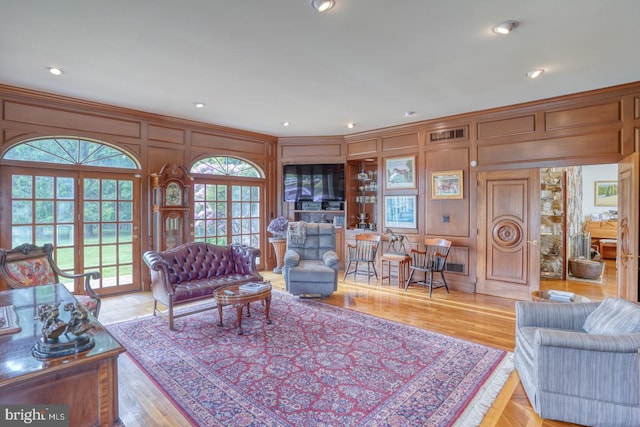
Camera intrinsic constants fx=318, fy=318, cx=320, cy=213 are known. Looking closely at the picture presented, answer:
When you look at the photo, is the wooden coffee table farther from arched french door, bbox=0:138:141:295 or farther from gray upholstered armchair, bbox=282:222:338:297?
arched french door, bbox=0:138:141:295

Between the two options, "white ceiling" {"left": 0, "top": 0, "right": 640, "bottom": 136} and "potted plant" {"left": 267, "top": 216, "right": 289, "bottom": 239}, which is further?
"potted plant" {"left": 267, "top": 216, "right": 289, "bottom": 239}

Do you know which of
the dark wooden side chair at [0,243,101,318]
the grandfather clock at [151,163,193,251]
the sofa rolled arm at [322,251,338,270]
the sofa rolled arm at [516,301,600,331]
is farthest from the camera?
the grandfather clock at [151,163,193,251]

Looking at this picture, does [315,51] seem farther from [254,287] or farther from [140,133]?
[140,133]

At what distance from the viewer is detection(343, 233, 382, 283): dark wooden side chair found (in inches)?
235

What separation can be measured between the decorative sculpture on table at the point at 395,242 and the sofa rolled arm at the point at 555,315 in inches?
126

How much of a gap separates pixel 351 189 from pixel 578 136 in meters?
3.82

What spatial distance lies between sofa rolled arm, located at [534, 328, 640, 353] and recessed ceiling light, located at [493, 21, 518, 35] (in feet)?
7.70

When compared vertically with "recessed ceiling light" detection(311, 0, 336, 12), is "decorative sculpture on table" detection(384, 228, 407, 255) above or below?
below

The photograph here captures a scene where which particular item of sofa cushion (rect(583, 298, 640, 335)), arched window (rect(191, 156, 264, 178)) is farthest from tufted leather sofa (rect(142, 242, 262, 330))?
sofa cushion (rect(583, 298, 640, 335))

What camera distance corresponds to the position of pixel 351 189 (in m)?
6.82

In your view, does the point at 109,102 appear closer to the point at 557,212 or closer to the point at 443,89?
the point at 443,89

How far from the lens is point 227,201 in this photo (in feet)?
20.7

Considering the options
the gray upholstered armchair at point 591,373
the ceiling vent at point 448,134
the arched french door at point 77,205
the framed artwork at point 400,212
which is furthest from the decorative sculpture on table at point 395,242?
the arched french door at point 77,205

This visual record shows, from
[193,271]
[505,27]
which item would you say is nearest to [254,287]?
[193,271]
